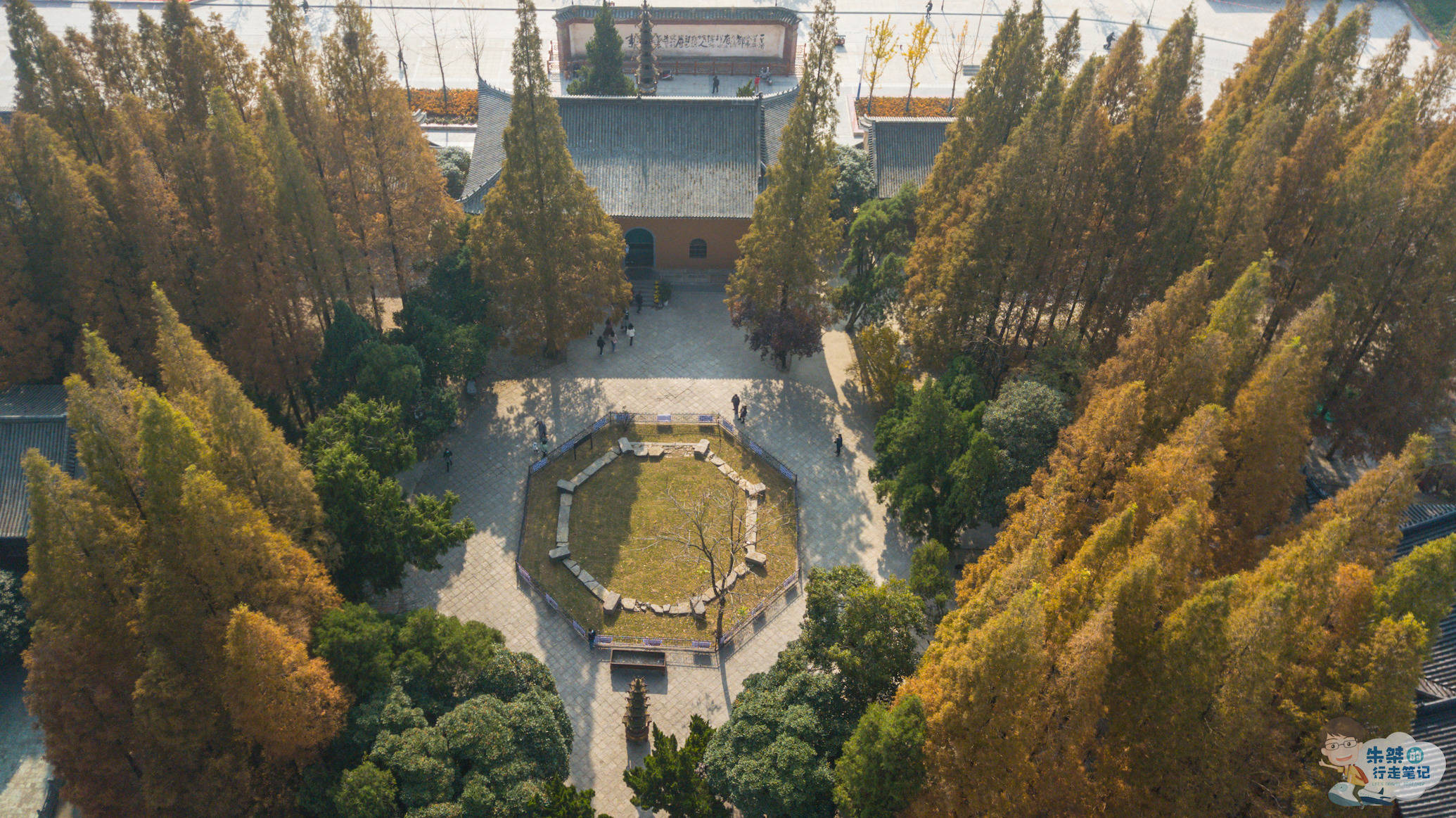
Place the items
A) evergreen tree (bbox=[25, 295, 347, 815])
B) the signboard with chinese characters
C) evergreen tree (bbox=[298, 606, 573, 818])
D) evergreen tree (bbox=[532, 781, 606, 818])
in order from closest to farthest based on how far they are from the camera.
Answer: evergreen tree (bbox=[25, 295, 347, 815]) → evergreen tree (bbox=[298, 606, 573, 818]) → evergreen tree (bbox=[532, 781, 606, 818]) → the signboard with chinese characters

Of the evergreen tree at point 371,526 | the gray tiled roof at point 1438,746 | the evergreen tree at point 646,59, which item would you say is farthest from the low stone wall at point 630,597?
the evergreen tree at point 646,59

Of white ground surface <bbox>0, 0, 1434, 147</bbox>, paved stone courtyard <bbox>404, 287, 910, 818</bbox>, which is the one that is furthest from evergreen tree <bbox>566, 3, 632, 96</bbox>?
paved stone courtyard <bbox>404, 287, 910, 818</bbox>

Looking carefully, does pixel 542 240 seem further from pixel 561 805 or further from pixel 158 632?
pixel 561 805

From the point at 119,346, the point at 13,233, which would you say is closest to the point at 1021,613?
the point at 119,346

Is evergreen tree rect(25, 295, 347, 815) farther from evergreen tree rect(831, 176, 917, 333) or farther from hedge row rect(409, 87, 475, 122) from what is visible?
hedge row rect(409, 87, 475, 122)

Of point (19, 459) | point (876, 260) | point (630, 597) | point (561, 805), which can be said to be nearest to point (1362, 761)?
point (561, 805)

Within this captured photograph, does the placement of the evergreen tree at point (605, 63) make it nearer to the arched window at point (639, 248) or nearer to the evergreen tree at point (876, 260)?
the arched window at point (639, 248)

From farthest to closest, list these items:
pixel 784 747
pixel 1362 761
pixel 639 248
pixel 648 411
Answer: pixel 639 248
pixel 648 411
pixel 784 747
pixel 1362 761
